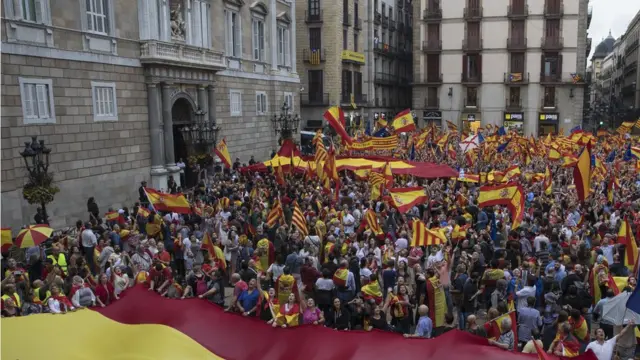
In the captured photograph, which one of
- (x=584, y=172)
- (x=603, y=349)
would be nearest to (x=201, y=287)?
(x=603, y=349)

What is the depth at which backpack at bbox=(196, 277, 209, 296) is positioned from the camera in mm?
9992

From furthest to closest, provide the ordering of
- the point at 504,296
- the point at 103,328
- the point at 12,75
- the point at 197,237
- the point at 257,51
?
the point at 257,51 → the point at 12,75 → the point at 197,237 → the point at 504,296 → the point at 103,328

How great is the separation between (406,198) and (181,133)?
14.3 meters

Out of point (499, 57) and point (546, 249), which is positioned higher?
point (499, 57)

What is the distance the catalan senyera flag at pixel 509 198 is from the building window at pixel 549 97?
39.8 metres

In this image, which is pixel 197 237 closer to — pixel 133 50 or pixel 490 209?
pixel 490 209

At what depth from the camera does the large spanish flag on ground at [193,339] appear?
691 cm

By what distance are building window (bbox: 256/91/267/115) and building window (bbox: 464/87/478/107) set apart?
25779mm

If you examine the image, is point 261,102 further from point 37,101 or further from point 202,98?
point 37,101

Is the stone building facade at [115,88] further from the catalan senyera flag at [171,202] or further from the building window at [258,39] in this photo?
the catalan senyera flag at [171,202]

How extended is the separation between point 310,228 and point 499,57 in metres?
42.1

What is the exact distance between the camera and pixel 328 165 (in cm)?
1734

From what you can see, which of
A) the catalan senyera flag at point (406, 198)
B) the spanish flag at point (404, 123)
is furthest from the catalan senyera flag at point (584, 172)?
the spanish flag at point (404, 123)

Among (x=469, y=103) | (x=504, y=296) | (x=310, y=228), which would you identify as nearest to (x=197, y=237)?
(x=310, y=228)
